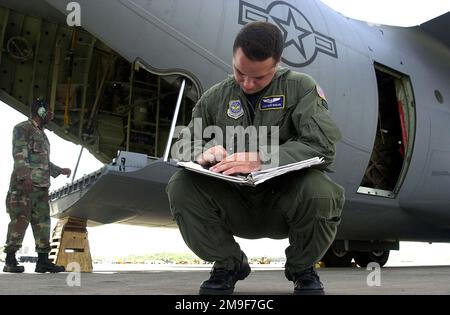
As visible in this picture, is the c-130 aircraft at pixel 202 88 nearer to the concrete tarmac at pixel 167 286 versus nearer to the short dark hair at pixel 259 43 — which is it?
the concrete tarmac at pixel 167 286

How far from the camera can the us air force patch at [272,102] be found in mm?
2402

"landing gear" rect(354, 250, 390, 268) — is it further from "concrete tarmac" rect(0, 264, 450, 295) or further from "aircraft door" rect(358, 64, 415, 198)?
"concrete tarmac" rect(0, 264, 450, 295)

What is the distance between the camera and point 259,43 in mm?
2205

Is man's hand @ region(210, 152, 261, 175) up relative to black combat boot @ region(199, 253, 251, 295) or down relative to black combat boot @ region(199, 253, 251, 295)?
up

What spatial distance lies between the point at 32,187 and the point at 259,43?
323 cm

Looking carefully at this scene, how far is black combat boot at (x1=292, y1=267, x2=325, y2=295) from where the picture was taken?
227 centimetres

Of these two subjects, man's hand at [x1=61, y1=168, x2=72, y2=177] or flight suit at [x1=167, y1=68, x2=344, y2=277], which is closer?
flight suit at [x1=167, y1=68, x2=344, y2=277]

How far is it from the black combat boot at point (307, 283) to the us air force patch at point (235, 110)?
0.73 metres

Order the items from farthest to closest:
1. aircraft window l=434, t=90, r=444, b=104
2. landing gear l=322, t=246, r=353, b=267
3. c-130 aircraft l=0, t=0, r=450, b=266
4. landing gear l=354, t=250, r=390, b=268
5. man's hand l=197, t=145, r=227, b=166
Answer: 1. landing gear l=354, t=250, r=390, b=268
2. landing gear l=322, t=246, r=353, b=267
3. aircraft window l=434, t=90, r=444, b=104
4. c-130 aircraft l=0, t=0, r=450, b=266
5. man's hand l=197, t=145, r=227, b=166

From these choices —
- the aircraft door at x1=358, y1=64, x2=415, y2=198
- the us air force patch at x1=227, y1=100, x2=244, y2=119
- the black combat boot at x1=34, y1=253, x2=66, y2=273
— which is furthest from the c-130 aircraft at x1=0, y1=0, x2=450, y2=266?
the us air force patch at x1=227, y1=100, x2=244, y2=119

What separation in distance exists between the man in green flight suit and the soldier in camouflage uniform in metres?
2.60

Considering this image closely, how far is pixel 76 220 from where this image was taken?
5047 millimetres
